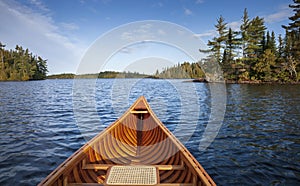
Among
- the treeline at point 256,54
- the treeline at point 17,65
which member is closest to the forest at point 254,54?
the treeline at point 256,54

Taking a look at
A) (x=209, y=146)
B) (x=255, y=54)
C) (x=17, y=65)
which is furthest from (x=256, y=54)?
(x=17, y=65)

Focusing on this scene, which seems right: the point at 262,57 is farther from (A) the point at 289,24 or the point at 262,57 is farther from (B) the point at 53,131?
(B) the point at 53,131

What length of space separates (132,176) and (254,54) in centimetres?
4930

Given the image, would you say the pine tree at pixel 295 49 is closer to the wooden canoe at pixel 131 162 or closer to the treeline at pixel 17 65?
the wooden canoe at pixel 131 162

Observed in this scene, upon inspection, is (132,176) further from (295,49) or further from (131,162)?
(295,49)

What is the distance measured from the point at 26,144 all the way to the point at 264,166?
791 cm

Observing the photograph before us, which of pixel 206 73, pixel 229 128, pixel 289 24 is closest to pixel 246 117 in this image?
pixel 229 128

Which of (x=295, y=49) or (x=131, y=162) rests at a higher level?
(x=295, y=49)

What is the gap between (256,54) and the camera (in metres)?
45.7

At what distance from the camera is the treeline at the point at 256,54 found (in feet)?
135

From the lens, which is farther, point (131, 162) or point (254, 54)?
point (254, 54)

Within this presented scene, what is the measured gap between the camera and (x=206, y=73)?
5628 cm

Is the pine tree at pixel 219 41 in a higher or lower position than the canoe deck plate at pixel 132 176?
higher

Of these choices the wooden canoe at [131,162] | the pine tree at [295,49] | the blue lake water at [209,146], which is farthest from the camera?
the pine tree at [295,49]
